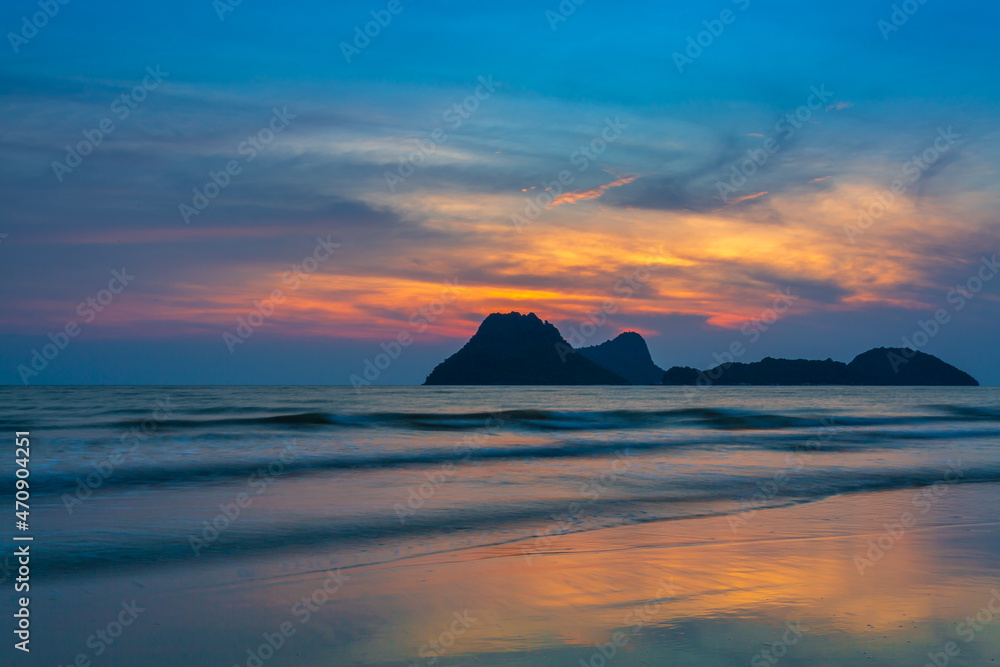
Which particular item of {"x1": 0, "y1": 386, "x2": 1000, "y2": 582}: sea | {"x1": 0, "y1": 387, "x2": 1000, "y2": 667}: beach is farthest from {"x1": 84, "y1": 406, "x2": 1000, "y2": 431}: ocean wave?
{"x1": 0, "y1": 387, "x2": 1000, "y2": 667}: beach

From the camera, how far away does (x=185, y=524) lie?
9266 mm

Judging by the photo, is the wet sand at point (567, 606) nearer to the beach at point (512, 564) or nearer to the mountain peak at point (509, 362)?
the beach at point (512, 564)

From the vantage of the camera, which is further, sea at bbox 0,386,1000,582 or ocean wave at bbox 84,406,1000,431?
ocean wave at bbox 84,406,1000,431

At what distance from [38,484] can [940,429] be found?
37.2 meters

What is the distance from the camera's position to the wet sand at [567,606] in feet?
15.2

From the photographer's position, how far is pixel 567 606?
222 inches

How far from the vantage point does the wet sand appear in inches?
182

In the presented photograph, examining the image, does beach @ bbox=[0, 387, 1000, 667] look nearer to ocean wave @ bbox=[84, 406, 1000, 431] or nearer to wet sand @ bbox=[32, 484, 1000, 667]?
wet sand @ bbox=[32, 484, 1000, 667]

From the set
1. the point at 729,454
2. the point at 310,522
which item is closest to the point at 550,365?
the point at 729,454

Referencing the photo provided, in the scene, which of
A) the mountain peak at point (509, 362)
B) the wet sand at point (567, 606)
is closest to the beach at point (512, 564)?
the wet sand at point (567, 606)

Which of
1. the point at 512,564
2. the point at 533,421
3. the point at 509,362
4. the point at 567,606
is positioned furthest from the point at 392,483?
the point at 509,362

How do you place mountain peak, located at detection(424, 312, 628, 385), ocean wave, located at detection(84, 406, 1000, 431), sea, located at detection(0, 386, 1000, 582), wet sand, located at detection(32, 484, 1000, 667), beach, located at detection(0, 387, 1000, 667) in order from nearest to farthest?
wet sand, located at detection(32, 484, 1000, 667) → beach, located at detection(0, 387, 1000, 667) → sea, located at detection(0, 386, 1000, 582) → ocean wave, located at detection(84, 406, 1000, 431) → mountain peak, located at detection(424, 312, 628, 385)

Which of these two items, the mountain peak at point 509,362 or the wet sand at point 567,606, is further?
the mountain peak at point 509,362

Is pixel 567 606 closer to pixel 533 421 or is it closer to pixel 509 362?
pixel 533 421
